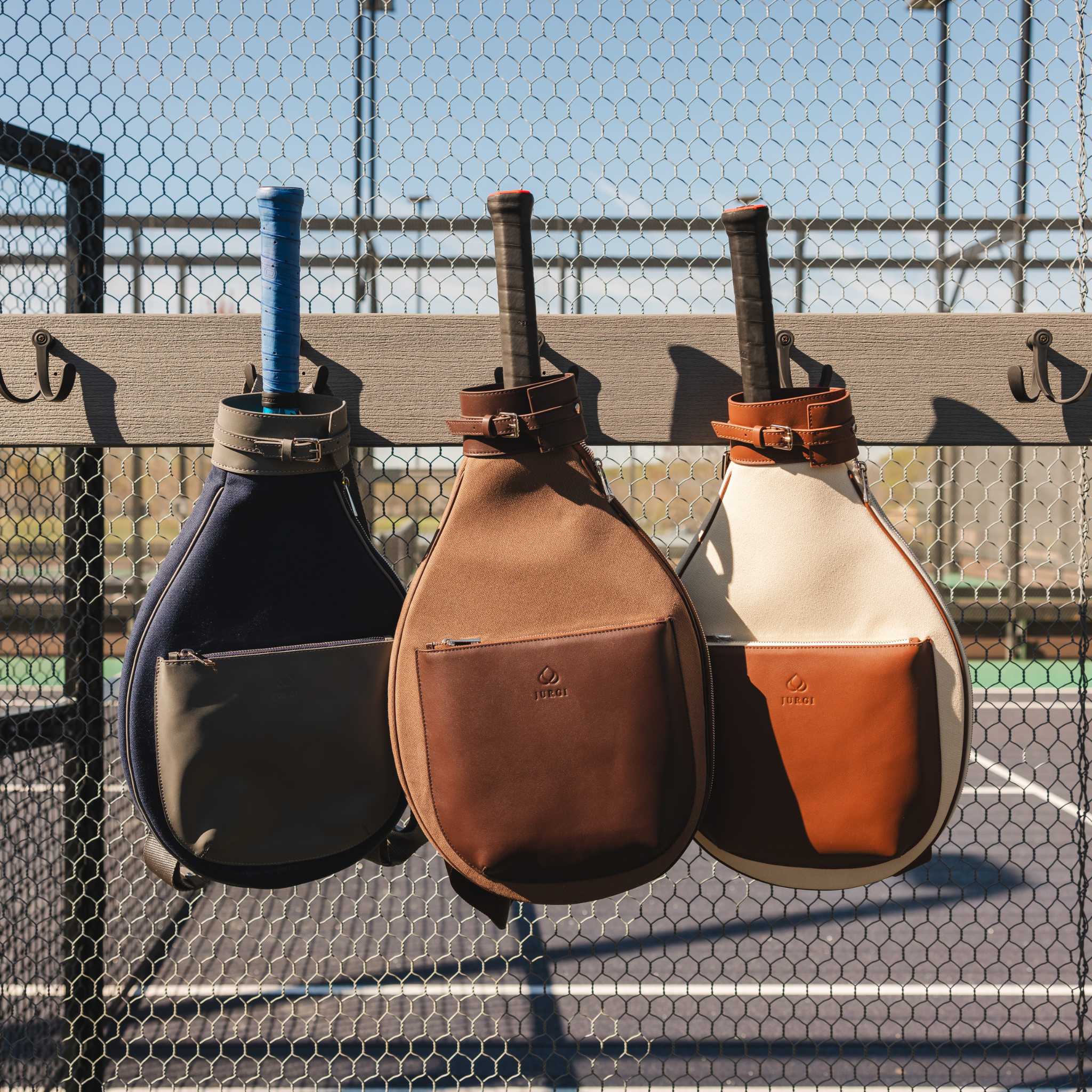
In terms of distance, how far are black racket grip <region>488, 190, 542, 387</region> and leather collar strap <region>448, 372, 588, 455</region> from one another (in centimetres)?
2

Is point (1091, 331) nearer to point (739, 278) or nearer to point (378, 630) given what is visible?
point (739, 278)

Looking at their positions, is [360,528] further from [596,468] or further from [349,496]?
[596,468]

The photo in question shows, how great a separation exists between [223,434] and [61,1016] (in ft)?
2.66

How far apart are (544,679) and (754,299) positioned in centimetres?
32

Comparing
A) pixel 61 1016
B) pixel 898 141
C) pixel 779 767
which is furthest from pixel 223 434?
pixel 61 1016

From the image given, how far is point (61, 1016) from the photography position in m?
1.02

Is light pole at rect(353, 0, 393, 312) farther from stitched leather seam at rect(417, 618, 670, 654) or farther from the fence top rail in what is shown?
stitched leather seam at rect(417, 618, 670, 654)

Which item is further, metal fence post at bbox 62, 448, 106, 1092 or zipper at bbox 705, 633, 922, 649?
metal fence post at bbox 62, 448, 106, 1092

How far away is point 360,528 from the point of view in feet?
2.23

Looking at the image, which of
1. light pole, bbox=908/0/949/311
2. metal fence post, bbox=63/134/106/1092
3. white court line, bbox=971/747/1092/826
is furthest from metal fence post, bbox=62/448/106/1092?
white court line, bbox=971/747/1092/826

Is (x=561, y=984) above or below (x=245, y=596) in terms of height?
below

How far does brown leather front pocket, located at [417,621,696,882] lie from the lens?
0.59 meters

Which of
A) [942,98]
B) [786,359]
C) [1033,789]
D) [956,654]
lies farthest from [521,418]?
[1033,789]

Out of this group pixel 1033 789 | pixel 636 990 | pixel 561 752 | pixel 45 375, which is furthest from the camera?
pixel 1033 789
